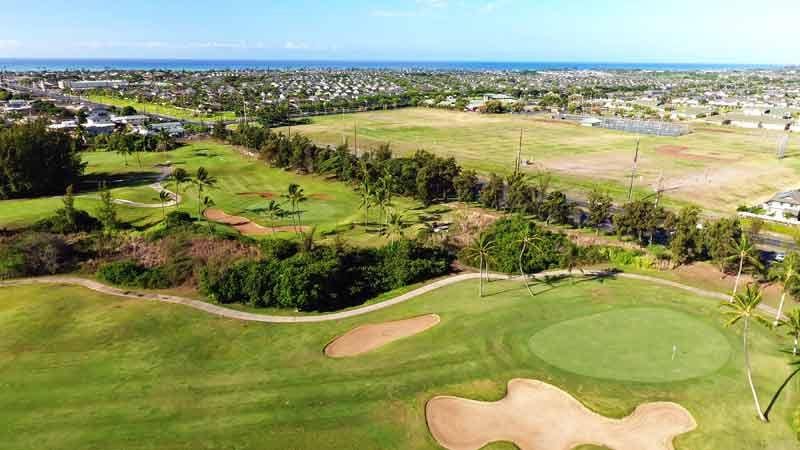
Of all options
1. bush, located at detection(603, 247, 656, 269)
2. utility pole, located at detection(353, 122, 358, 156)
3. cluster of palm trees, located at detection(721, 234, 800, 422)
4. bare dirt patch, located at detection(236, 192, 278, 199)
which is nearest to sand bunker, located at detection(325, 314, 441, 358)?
cluster of palm trees, located at detection(721, 234, 800, 422)

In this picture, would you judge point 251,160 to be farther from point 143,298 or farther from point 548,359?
point 548,359

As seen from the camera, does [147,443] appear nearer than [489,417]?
Yes

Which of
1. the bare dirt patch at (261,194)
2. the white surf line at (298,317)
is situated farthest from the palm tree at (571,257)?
the bare dirt patch at (261,194)

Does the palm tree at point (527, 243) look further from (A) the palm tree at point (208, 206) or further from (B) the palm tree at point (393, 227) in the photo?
(A) the palm tree at point (208, 206)

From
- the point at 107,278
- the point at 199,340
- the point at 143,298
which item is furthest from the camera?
the point at 107,278

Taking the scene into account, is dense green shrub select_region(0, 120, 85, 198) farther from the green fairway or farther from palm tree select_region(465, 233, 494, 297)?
palm tree select_region(465, 233, 494, 297)

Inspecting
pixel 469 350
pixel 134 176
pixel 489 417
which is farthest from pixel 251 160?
pixel 489 417

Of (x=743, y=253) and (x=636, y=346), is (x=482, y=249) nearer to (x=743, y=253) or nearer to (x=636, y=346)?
(x=636, y=346)
